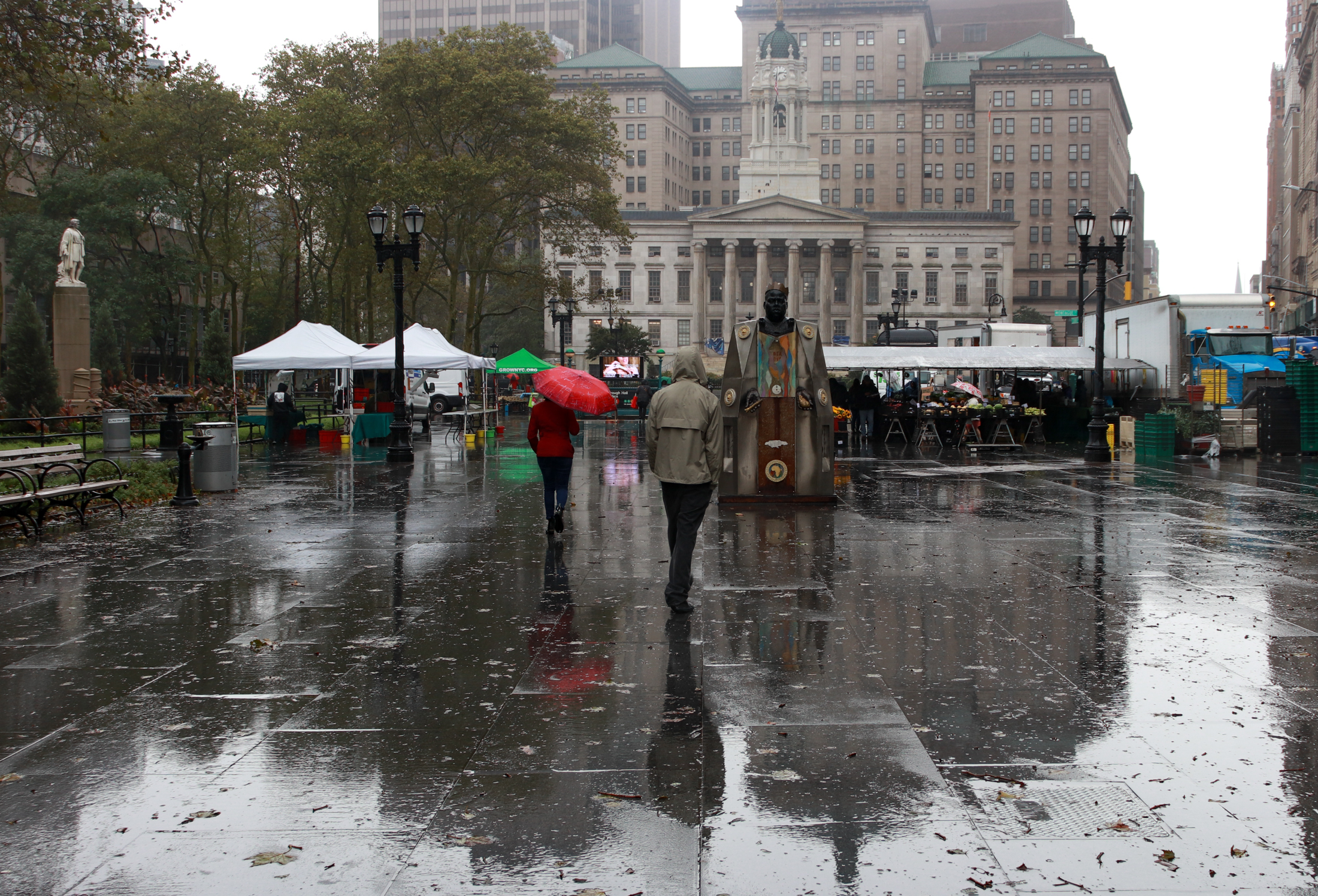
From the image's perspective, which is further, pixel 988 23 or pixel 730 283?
pixel 988 23

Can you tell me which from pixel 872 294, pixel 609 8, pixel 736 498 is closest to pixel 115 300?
pixel 736 498

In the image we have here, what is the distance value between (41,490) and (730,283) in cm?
11166

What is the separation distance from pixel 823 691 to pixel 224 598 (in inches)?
202

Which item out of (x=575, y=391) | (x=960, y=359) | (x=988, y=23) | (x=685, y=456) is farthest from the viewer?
(x=988, y=23)

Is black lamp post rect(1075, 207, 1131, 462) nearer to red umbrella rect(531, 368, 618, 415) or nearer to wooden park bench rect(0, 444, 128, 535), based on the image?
red umbrella rect(531, 368, 618, 415)

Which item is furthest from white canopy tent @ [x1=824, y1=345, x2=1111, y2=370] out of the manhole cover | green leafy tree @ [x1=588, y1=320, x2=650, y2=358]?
green leafy tree @ [x1=588, y1=320, x2=650, y2=358]

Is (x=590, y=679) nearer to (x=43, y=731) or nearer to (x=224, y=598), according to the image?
(x=43, y=731)

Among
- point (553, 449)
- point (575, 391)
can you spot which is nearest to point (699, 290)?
point (553, 449)

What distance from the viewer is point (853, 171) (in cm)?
14175

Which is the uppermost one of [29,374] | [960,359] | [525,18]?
[525,18]

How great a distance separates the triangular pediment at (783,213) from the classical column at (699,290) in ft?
12.4

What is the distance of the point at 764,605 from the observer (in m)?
8.45

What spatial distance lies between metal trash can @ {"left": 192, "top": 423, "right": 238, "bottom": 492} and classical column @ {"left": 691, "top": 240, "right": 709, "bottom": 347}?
10556 centimetres

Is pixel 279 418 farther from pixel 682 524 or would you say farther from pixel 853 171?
pixel 853 171
